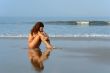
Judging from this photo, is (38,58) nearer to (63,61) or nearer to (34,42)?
(63,61)

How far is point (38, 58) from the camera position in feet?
38.7

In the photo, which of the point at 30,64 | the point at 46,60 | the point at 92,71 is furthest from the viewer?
the point at 46,60

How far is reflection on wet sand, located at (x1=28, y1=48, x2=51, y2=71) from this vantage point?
1017 cm

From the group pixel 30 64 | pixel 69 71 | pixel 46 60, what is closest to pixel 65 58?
pixel 46 60

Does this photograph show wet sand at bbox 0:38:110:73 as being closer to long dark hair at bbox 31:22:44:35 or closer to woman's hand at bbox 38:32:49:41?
woman's hand at bbox 38:32:49:41

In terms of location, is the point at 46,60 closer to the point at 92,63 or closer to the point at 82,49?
the point at 92,63

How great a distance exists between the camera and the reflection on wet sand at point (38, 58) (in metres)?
10.2

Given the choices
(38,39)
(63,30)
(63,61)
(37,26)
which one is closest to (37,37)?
(38,39)

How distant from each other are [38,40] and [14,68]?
4.78 metres

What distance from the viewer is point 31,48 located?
14.7 m

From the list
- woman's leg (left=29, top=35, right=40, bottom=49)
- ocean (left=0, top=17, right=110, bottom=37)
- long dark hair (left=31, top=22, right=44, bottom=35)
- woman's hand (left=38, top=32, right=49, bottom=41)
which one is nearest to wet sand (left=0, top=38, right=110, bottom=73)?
woman's leg (left=29, top=35, right=40, bottom=49)

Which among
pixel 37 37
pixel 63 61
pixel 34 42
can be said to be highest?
pixel 63 61

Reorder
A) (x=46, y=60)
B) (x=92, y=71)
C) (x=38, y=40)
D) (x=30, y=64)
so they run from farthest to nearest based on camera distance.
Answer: (x=38, y=40) → (x=46, y=60) → (x=30, y=64) → (x=92, y=71)

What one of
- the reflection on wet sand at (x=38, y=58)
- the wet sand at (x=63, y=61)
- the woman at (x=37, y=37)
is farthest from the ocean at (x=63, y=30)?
the reflection on wet sand at (x=38, y=58)
